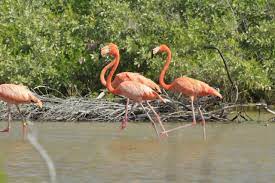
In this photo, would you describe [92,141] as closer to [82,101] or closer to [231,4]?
[82,101]

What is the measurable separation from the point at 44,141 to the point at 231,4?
687cm

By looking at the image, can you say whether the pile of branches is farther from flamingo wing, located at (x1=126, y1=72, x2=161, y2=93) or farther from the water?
flamingo wing, located at (x1=126, y1=72, x2=161, y2=93)

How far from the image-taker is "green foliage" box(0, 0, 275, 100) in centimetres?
1390

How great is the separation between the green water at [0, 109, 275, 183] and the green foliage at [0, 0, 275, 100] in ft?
7.52

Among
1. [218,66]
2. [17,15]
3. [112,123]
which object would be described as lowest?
[112,123]

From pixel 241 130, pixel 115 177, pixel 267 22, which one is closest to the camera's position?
pixel 115 177

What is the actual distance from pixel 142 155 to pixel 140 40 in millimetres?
6347

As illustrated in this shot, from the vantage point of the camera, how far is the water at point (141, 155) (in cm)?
645

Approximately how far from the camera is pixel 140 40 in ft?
46.3

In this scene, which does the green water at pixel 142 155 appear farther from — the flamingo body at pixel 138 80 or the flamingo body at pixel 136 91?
the flamingo body at pixel 138 80

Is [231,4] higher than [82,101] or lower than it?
A: higher

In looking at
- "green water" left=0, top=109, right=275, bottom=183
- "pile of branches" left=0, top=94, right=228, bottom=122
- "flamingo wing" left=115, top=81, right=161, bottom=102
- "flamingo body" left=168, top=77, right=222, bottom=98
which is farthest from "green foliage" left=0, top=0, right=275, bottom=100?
"flamingo wing" left=115, top=81, right=161, bottom=102

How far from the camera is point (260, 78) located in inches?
531

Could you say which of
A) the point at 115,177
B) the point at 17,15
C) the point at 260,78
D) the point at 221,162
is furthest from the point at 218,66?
the point at 115,177
